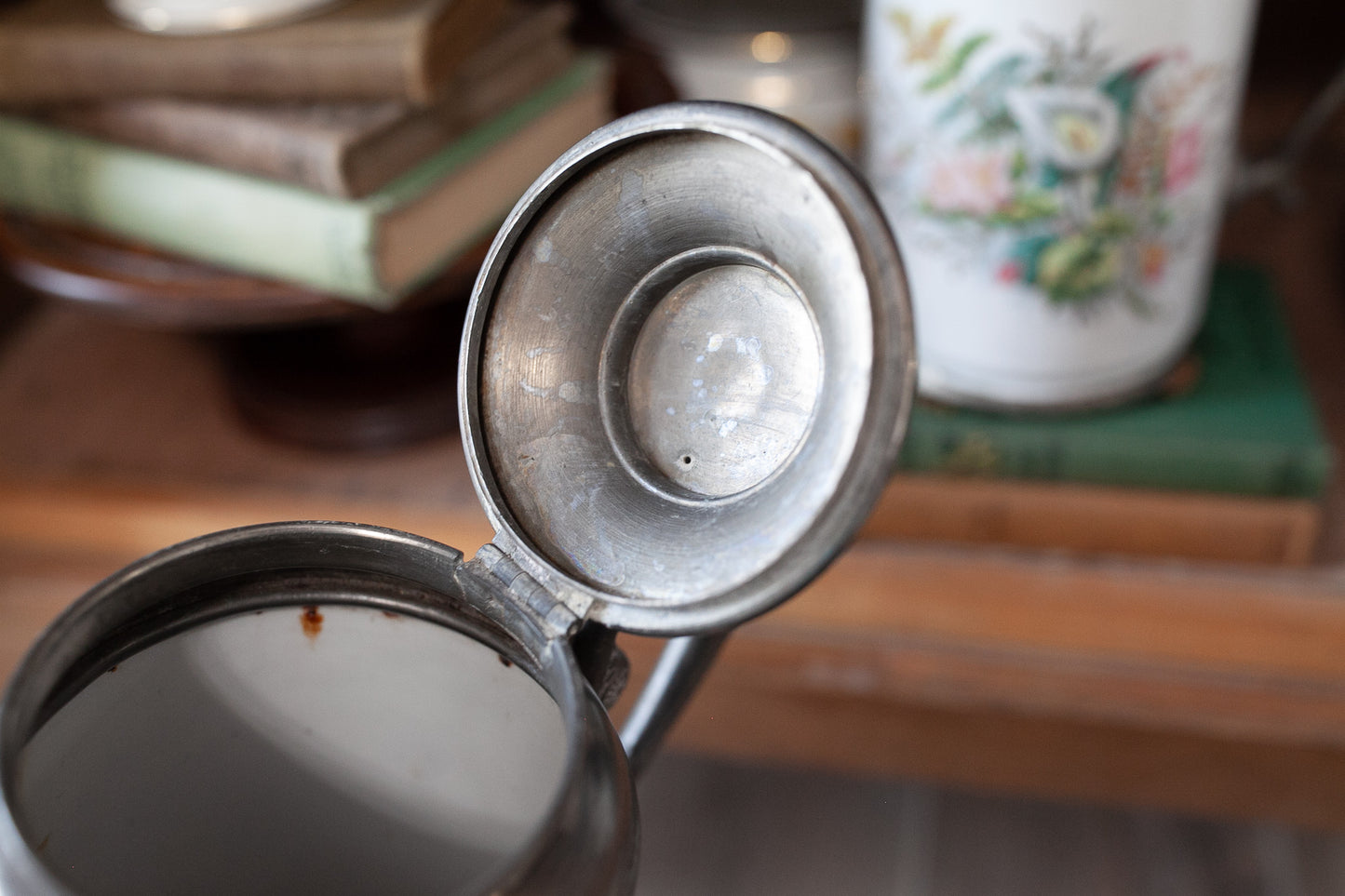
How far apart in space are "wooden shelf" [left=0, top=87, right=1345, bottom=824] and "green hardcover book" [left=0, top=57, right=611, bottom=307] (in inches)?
4.6

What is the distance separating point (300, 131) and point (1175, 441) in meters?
0.42

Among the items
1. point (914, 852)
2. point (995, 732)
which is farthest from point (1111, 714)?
point (914, 852)

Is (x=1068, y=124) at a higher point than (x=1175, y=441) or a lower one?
higher

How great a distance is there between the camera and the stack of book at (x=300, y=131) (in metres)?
0.52

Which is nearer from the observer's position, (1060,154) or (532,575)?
(532,575)

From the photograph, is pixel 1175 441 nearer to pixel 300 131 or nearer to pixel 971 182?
pixel 971 182

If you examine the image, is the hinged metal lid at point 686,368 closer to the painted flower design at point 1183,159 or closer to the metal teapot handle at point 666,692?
the metal teapot handle at point 666,692

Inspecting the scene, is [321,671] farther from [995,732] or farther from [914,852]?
[914,852]

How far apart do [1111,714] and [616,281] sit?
382mm

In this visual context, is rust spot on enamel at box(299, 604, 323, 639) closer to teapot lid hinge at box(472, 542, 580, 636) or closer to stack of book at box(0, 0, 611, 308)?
teapot lid hinge at box(472, 542, 580, 636)

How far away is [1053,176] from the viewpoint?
1.57ft

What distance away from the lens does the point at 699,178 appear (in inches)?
9.9

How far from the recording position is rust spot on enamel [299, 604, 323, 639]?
0.91 feet

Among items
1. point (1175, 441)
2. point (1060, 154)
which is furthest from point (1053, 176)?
point (1175, 441)
